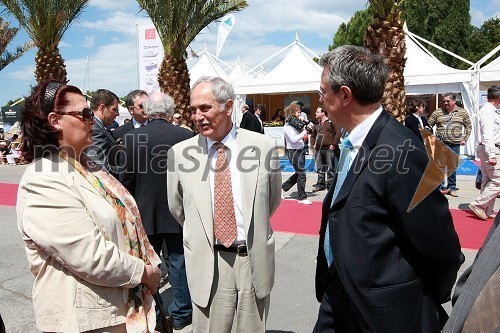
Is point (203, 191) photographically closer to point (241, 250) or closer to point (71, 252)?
point (241, 250)

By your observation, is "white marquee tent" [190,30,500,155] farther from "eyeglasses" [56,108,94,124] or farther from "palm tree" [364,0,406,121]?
"eyeglasses" [56,108,94,124]

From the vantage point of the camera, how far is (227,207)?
2805 millimetres

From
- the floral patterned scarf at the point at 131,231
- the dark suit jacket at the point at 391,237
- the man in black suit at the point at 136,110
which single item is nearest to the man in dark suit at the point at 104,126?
the man in black suit at the point at 136,110

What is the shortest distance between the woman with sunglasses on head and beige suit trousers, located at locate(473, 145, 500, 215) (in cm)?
620

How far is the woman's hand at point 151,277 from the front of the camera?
2.21 m

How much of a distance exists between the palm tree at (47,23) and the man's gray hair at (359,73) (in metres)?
14.4

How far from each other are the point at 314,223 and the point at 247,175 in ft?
15.7

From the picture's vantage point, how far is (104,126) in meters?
4.72

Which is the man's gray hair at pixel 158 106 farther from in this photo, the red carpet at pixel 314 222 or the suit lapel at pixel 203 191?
the red carpet at pixel 314 222

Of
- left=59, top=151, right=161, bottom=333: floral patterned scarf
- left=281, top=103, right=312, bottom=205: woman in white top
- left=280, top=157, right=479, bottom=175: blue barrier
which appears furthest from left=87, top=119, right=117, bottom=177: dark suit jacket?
left=280, top=157, right=479, bottom=175: blue barrier

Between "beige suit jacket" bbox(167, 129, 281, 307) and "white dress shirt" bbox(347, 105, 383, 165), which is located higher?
"white dress shirt" bbox(347, 105, 383, 165)

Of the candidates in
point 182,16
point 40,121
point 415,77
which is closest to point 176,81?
point 182,16

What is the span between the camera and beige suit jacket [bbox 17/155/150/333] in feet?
6.35

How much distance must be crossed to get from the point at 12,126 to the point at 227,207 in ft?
76.9
